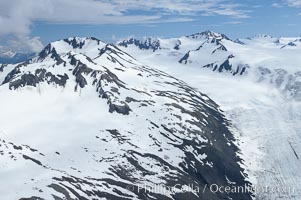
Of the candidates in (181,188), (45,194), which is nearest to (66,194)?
(45,194)

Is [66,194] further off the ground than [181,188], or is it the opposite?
[66,194]

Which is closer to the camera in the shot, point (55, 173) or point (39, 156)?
point (55, 173)

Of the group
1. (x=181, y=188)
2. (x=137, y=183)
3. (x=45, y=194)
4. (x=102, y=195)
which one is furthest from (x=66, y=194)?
(x=181, y=188)

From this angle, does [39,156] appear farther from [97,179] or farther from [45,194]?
[45,194]

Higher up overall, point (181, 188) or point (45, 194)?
point (45, 194)

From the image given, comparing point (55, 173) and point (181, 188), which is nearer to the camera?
point (55, 173)

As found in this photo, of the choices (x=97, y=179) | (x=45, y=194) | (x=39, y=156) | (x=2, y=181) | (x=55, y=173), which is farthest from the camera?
(x=39, y=156)

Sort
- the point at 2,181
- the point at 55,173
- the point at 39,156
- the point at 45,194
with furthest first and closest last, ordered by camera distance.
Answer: the point at 39,156 < the point at 55,173 < the point at 2,181 < the point at 45,194

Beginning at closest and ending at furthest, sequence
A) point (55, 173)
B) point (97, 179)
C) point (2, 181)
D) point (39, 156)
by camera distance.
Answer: point (2, 181), point (55, 173), point (97, 179), point (39, 156)

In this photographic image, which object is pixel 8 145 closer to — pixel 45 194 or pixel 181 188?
pixel 45 194
